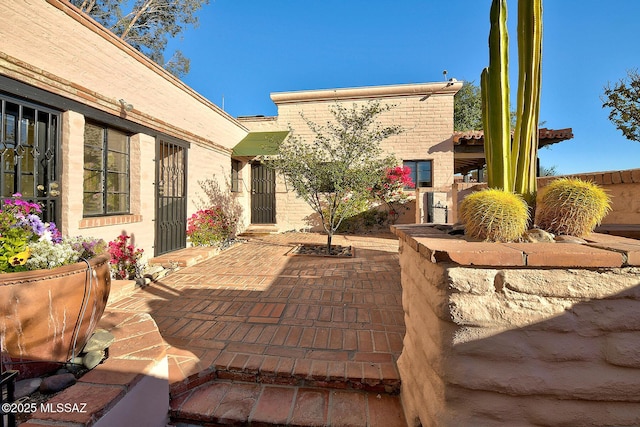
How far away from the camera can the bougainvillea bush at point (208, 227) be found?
630 centimetres

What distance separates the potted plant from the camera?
128cm

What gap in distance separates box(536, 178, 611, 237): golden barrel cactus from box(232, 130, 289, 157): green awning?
6.61 meters

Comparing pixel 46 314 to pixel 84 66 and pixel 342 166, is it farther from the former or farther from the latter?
pixel 342 166

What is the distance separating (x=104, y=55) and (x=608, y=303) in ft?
20.4

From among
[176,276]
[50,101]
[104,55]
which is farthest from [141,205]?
[104,55]

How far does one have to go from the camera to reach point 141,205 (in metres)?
4.93

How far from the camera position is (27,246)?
1546 millimetres

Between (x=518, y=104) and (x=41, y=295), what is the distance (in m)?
3.07

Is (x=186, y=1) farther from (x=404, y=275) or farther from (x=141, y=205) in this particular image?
(x=404, y=275)

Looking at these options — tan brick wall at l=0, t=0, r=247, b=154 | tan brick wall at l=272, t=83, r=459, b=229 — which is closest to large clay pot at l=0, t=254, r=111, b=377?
tan brick wall at l=0, t=0, r=247, b=154

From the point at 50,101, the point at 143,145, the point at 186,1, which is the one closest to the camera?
the point at 50,101

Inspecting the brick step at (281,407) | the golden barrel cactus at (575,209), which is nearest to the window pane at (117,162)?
the brick step at (281,407)

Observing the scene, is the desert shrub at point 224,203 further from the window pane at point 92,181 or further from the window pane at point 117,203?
the window pane at point 92,181

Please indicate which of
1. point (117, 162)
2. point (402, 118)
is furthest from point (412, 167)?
point (117, 162)
